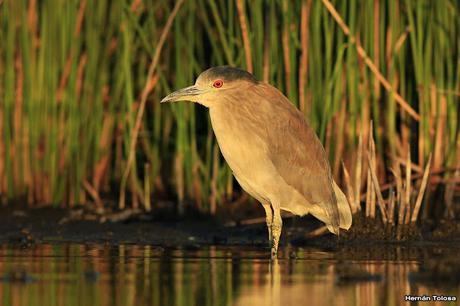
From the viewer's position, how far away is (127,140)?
10.5 metres

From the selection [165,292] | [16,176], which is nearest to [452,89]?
[16,176]

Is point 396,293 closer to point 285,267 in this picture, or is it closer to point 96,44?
point 285,267

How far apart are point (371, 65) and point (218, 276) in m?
3.51

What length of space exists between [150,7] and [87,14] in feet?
1.80

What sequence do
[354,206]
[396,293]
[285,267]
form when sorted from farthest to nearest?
[354,206] < [285,267] < [396,293]

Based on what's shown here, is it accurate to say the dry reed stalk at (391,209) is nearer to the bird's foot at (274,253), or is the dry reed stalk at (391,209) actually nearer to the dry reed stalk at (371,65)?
the bird's foot at (274,253)

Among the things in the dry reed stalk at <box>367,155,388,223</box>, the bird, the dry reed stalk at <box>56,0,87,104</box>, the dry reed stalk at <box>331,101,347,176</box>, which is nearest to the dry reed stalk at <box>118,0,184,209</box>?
the dry reed stalk at <box>56,0,87,104</box>

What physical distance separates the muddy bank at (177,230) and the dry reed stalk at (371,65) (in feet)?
3.57

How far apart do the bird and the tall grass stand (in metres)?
0.88

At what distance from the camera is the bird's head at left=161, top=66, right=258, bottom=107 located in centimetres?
870

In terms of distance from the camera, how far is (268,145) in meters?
8.74

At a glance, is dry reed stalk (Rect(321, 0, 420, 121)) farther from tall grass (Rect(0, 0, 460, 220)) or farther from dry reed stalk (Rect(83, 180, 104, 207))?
dry reed stalk (Rect(83, 180, 104, 207))

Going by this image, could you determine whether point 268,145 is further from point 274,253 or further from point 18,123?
point 18,123

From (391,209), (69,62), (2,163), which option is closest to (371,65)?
(391,209)
